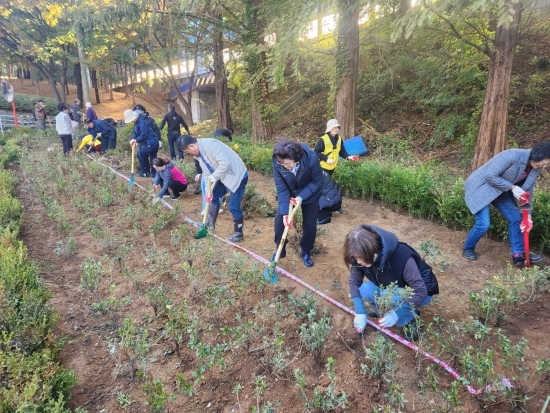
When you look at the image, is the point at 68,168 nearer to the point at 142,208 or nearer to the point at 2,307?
the point at 142,208

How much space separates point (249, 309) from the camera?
10.0 ft

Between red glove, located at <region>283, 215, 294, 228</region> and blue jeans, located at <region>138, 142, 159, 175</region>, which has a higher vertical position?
blue jeans, located at <region>138, 142, 159, 175</region>

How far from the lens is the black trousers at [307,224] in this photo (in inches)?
142

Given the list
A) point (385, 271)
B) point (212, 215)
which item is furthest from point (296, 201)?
point (212, 215)

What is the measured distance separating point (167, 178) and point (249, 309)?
3.46 meters

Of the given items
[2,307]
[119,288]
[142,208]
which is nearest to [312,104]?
[142,208]

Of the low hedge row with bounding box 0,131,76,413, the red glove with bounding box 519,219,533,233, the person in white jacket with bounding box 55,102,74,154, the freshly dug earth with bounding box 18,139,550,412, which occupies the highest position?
the person in white jacket with bounding box 55,102,74,154

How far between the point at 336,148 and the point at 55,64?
26.0 metres

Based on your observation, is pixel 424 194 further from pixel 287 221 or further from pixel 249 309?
pixel 249 309

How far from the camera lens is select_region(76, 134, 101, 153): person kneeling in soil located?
1030 centimetres

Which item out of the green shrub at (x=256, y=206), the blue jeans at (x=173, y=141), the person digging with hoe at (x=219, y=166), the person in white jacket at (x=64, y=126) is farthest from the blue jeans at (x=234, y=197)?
the person in white jacket at (x=64, y=126)

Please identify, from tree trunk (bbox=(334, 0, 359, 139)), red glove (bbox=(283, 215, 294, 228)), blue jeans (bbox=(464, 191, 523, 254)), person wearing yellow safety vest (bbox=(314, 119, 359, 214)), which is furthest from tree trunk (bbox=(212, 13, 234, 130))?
blue jeans (bbox=(464, 191, 523, 254))

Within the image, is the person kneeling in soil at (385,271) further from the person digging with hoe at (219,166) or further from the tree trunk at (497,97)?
the tree trunk at (497,97)

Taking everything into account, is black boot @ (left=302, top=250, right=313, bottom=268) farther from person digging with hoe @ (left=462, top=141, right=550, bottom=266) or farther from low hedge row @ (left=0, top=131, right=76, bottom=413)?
low hedge row @ (left=0, top=131, right=76, bottom=413)
